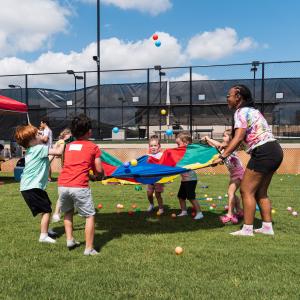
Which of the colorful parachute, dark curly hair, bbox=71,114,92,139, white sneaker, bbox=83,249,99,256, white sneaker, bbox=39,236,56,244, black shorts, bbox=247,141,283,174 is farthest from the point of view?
the colorful parachute

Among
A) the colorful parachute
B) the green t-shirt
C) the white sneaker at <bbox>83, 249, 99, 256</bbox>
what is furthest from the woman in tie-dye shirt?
the green t-shirt

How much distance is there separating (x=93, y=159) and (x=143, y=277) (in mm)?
1475

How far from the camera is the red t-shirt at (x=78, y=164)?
4.42 metres

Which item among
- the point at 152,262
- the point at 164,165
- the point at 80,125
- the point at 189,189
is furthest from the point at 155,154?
the point at 152,262

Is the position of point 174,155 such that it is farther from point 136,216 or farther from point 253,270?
point 253,270

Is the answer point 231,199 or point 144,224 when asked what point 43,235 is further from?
point 231,199

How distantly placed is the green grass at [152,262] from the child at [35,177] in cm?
35

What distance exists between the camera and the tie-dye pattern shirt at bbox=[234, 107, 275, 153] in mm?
4992

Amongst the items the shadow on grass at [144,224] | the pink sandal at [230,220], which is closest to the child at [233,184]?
the pink sandal at [230,220]

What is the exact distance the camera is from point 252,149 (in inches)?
199

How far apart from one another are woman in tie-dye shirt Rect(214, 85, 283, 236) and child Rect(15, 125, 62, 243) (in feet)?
7.03

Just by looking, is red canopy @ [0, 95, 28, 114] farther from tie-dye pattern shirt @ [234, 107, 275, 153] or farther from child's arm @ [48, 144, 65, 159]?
tie-dye pattern shirt @ [234, 107, 275, 153]

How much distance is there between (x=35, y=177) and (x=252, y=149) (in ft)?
8.71

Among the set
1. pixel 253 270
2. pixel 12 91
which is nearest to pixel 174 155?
pixel 253 270
